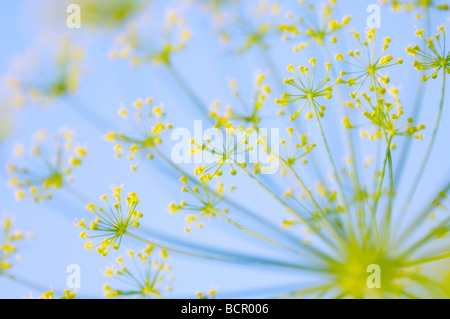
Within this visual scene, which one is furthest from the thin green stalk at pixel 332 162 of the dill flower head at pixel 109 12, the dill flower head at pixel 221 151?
the dill flower head at pixel 109 12

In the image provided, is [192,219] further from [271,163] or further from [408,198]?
[408,198]

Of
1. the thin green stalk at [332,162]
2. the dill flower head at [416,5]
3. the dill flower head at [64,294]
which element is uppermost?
the dill flower head at [416,5]

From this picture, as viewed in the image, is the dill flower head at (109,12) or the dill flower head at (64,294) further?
the dill flower head at (109,12)

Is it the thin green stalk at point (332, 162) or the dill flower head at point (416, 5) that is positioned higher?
the dill flower head at point (416, 5)

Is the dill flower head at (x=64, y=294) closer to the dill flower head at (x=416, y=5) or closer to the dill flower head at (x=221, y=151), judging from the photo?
the dill flower head at (x=221, y=151)

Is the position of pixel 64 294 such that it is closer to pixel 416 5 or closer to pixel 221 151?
pixel 221 151

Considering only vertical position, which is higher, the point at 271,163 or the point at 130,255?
the point at 271,163

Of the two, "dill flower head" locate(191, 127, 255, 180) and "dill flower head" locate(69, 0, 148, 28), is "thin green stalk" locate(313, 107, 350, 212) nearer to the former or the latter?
"dill flower head" locate(191, 127, 255, 180)
